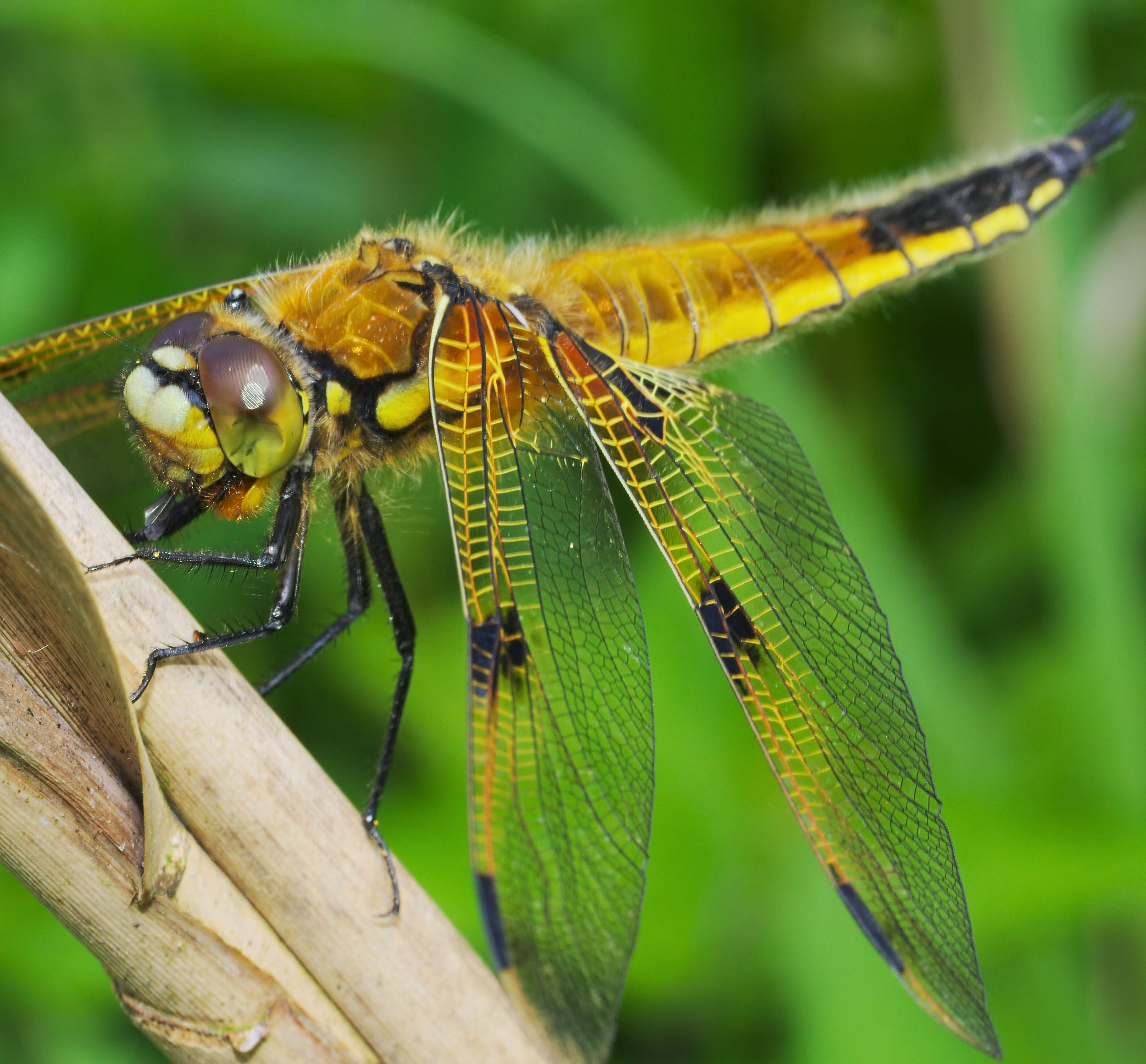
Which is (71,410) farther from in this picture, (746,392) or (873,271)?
(746,392)

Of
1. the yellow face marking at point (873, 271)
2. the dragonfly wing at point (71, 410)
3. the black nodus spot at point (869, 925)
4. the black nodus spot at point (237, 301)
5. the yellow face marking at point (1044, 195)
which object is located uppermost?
the dragonfly wing at point (71, 410)

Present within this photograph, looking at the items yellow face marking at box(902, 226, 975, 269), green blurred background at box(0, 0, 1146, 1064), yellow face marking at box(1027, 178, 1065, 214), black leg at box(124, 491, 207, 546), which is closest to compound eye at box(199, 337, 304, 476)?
black leg at box(124, 491, 207, 546)

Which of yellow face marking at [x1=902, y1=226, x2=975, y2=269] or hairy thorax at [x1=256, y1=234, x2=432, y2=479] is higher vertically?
hairy thorax at [x1=256, y1=234, x2=432, y2=479]

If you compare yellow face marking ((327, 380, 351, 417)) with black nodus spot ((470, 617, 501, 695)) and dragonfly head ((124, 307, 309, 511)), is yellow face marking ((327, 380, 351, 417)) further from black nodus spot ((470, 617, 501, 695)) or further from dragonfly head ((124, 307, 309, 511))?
black nodus spot ((470, 617, 501, 695))

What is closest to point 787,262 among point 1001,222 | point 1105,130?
point 1001,222

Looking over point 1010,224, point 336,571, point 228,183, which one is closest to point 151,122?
point 228,183

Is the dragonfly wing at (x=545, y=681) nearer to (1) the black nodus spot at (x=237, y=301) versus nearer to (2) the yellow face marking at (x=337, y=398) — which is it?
(2) the yellow face marking at (x=337, y=398)

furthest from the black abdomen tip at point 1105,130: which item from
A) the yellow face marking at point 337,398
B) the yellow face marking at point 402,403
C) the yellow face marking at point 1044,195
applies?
the yellow face marking at point 337,398
